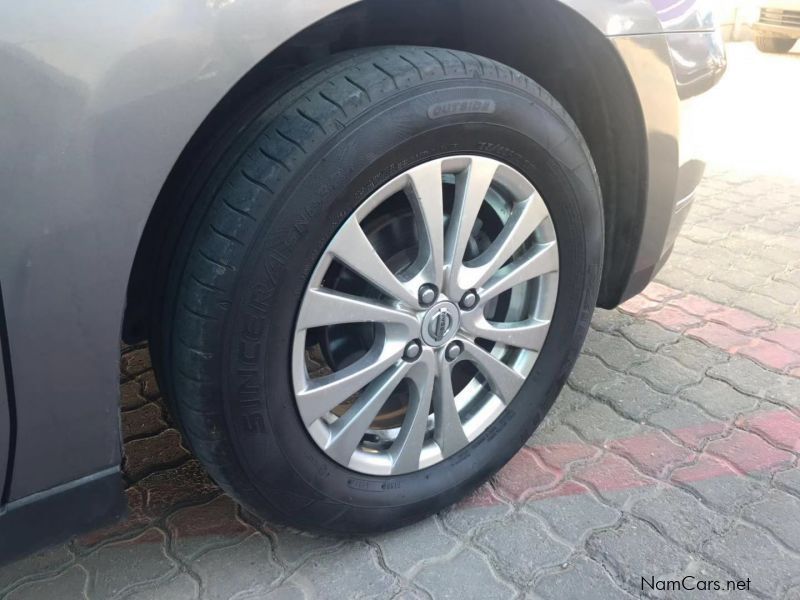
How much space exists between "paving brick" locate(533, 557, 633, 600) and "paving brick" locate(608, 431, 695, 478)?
441 mm

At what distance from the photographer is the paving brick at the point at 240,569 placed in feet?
5.73

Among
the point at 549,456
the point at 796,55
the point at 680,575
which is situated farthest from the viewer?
the point at 796,55

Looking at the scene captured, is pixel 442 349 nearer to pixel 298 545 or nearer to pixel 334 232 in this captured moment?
pixel 334 232

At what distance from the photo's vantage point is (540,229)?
1.81 m

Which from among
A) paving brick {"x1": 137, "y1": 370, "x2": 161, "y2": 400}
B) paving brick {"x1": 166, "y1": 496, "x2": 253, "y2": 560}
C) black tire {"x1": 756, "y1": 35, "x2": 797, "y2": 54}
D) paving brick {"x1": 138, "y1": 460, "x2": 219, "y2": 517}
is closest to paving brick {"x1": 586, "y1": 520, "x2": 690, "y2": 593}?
paving brick {"x1": 166, "y1": 496, "x2": 253, "y2": 560}

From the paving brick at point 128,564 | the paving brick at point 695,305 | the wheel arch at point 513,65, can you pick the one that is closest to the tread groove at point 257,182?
the wheel arch at point 513,65

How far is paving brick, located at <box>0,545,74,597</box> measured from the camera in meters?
1.76

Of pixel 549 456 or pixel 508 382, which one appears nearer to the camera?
pixel 508 382

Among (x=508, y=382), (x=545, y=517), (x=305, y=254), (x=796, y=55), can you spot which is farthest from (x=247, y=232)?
(x=796, y=55)

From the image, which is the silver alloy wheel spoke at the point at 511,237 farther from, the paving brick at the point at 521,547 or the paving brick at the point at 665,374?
the paving brick at the point at 665,374

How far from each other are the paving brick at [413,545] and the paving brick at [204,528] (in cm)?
36

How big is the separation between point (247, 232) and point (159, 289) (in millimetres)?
271

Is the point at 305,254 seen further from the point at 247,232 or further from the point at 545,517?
the point at 545,517

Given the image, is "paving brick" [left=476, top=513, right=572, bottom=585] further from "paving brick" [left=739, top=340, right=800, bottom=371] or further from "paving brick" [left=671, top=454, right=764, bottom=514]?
"paving brick" [left=739, top=340, right=800, bottom=371]
